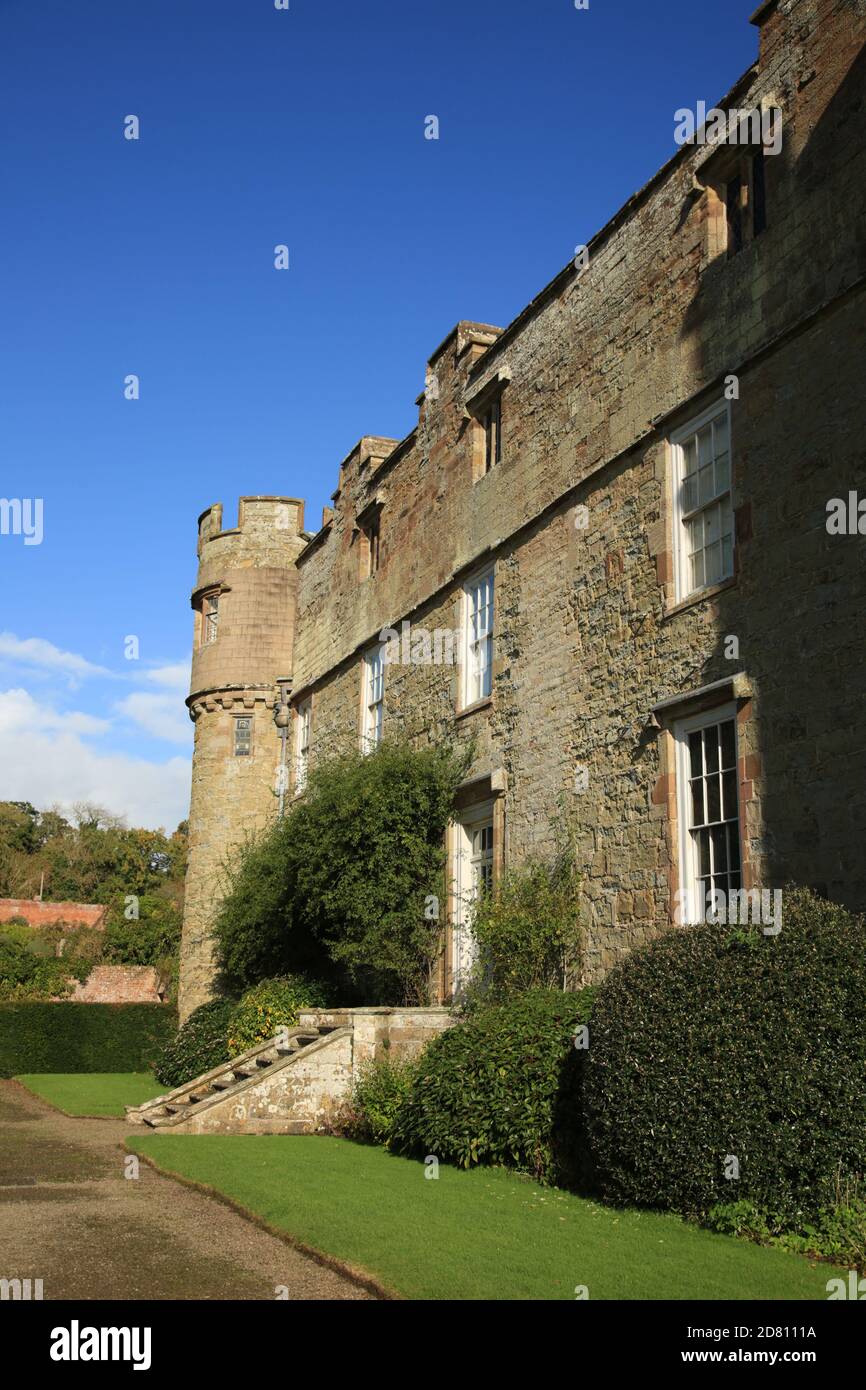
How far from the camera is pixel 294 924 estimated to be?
18.8 m

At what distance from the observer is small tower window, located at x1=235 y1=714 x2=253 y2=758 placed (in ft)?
82.8

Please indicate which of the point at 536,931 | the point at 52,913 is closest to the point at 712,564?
the point at 536,931

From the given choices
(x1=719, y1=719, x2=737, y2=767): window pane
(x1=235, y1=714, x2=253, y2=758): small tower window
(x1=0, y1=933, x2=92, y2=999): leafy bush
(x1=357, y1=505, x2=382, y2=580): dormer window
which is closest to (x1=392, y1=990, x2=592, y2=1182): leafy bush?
(x1=719, y1=719, x2=737, y2=767): window pane

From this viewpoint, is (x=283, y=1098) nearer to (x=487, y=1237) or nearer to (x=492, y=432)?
(x=487, y=1237)

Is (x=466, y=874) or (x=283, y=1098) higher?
(x=466, y=874)

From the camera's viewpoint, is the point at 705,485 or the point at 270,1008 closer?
the point at 705,485

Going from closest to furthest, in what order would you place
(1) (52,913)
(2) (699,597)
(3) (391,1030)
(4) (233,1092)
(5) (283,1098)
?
1. (2) (699,597)
2. (4) (233,1092)
3. (5) (283,1098)
4. (3) (391,1030)
5. (1) (52,913)

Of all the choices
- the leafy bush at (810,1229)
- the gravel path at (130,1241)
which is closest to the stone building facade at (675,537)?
the leafy bush at (810,1229)

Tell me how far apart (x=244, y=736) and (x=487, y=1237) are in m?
18.5

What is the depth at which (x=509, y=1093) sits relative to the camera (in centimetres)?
1041

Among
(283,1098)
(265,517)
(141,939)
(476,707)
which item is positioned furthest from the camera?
(141,939)

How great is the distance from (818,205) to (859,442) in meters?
2.39

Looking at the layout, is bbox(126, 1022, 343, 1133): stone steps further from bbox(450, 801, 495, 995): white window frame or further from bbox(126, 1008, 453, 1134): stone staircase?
bbox(450, 801, 495, 995): white window frame
